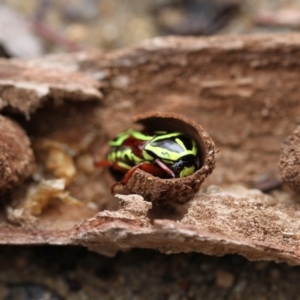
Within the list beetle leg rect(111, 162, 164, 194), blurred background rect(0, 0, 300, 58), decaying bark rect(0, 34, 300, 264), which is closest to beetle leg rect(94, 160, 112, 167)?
decaying bark rect(0, 34, 300, 264)

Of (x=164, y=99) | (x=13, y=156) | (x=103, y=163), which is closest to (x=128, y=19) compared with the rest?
(x=164, y=99)

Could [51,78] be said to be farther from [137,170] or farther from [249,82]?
[249,82]

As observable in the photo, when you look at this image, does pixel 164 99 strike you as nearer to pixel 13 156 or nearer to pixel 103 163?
pixel 103 163

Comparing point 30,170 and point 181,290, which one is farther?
point 181,290

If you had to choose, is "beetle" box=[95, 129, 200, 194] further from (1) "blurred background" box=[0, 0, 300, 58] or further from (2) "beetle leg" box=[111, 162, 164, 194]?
(1) "blurred background" box=[0, 0, 300, 58]

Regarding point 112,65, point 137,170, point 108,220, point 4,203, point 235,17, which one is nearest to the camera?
point 108,220

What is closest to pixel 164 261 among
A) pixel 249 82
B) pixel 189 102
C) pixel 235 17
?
pixel 189 102

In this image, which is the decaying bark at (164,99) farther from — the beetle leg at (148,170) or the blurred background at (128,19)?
the blurred background at (128,19)

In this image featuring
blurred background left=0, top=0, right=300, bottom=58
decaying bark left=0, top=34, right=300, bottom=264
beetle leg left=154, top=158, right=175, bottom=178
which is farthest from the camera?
blurred background left=0, top=0, right=300, bottom=58
